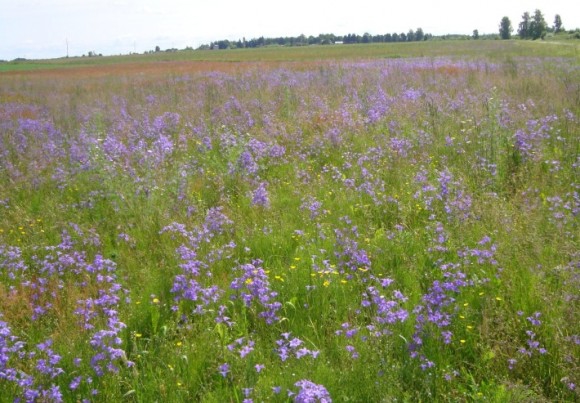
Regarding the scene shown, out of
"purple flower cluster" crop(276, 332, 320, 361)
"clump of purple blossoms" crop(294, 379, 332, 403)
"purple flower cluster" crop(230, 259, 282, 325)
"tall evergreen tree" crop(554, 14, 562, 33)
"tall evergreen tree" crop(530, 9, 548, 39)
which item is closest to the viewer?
"clump of purple blossoms" crop(294, 379, 332, 403)

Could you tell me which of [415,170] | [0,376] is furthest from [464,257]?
[0,376]

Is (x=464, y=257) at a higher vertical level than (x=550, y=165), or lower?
lower

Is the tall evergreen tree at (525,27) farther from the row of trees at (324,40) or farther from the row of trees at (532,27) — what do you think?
the row of trees at (324,40)

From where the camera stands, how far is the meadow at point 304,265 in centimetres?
→ 291

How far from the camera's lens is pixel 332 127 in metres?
8.58

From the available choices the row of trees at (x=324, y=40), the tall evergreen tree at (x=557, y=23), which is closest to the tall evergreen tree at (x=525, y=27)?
the tall evergreen tree at (x=557, y=23)

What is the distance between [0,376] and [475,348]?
3.06m

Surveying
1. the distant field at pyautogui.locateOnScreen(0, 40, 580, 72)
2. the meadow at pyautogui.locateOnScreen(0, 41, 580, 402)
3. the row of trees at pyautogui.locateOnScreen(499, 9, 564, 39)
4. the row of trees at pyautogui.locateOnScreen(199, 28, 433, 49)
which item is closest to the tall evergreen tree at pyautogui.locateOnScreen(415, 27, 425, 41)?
the row of trees at pyautogui.locateOnScreen(199, 28, 433, 49)

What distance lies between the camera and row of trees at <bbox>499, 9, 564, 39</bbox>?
9394 centimetres

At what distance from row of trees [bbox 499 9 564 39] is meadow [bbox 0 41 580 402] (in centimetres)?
10079

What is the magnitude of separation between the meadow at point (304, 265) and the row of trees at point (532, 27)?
10079 cm

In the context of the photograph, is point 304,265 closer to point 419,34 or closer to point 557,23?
point 557,23

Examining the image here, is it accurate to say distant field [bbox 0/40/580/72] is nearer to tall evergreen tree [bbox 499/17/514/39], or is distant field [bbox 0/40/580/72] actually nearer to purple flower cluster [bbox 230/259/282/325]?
purple flower cluster [bbox 230/259/282/325]

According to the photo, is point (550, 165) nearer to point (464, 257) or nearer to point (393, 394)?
point (464, 257)
